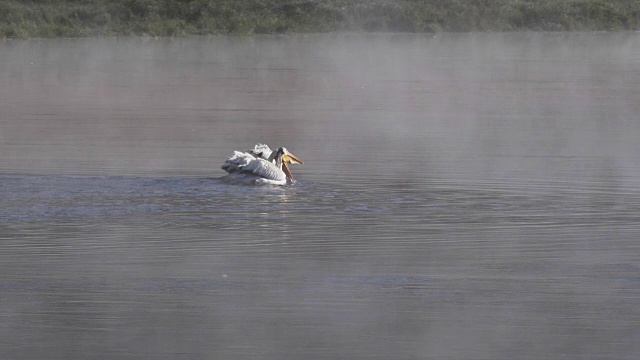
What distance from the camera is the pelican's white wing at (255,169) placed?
45.7 feet

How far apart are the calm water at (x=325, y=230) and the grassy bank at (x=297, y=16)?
2318 centimetres

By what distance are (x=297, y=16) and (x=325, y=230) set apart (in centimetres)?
3967

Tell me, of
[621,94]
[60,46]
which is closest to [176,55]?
[60,46]

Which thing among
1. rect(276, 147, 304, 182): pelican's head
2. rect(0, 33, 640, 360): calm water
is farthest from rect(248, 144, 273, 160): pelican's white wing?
rect(0, 33, 640, 360): calm water

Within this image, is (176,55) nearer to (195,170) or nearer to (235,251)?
(195,170)

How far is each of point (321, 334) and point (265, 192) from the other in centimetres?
578

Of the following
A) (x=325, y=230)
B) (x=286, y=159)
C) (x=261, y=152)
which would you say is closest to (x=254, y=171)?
(x=286, y=159)

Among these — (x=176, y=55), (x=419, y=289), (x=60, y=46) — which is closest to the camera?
(x=419, y=289)

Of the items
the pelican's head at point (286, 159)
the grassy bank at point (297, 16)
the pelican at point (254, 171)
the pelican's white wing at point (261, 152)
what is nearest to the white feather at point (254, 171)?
the pelican at point (254, 171)

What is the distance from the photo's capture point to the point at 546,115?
2197cm

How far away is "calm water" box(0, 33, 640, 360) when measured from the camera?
7.86 metres

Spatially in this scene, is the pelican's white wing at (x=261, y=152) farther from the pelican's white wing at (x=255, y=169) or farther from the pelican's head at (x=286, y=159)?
the pelican's white wing at (x=255, y=169)

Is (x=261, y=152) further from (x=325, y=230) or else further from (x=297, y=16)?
(x=297, y=16)

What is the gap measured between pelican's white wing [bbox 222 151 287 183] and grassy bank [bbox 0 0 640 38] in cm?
3435
